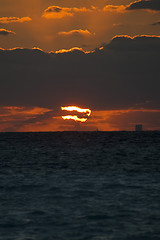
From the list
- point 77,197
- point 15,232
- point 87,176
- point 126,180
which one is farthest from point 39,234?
point 87,176

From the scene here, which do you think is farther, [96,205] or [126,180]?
[126,180]

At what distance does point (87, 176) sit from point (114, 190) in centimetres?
1115

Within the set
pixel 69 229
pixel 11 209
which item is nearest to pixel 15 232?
pixel 69 229

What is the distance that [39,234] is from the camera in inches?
879

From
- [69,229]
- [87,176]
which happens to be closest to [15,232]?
[69,229]

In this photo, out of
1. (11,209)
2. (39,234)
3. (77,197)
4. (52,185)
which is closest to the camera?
(39,234)

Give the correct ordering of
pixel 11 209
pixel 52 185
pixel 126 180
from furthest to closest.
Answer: pixel 126 180 < pixel 52 185 < pixel 11 209

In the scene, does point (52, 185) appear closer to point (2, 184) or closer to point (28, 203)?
point (2, 184)

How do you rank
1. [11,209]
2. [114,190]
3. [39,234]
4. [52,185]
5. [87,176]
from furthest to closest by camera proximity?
[87,176] < [52,185] < [114,190] < [11,209] < [39,234]

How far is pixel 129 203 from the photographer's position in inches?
1174

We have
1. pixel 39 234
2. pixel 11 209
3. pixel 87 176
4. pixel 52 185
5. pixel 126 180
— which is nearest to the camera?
pixel 39 234

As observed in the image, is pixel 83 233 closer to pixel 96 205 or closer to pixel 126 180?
pixel 96 205

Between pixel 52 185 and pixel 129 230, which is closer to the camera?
pixel 129 230

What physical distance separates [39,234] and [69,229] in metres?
1.67
